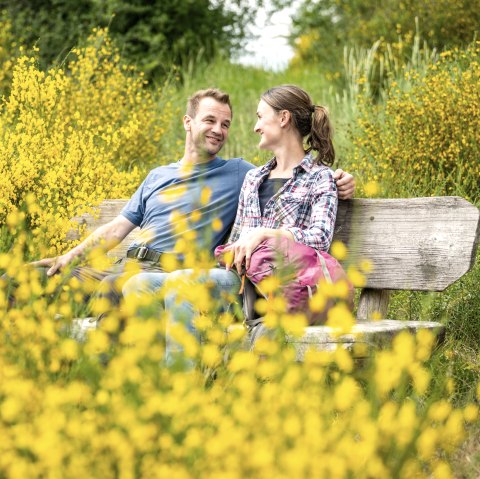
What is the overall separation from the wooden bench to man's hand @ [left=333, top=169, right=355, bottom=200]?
0.14 meters

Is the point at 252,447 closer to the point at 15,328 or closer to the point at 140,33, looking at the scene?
the point at 15,328

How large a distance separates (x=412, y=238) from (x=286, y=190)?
1.92 feet

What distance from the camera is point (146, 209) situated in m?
4.45

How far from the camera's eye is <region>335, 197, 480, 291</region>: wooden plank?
3701mm

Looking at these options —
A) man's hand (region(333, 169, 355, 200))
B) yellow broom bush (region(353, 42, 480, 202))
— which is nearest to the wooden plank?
man's hand (region(333, 169, 355, 200))

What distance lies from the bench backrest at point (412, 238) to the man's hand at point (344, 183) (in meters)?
0.14

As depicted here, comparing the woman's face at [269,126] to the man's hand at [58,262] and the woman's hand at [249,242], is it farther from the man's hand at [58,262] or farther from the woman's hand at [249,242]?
the man's hand at [58,262]

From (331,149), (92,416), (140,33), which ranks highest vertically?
(140,33)

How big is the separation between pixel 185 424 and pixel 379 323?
1633 mm

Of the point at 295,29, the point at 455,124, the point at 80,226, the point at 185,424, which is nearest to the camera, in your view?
the point at 185,424

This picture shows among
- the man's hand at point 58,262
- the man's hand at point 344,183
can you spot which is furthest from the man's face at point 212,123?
the man's hand at point 58,262

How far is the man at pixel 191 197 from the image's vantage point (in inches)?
165

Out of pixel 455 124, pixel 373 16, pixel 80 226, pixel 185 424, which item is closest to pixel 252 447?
pixel 185 424

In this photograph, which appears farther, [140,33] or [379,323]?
[140,33]
